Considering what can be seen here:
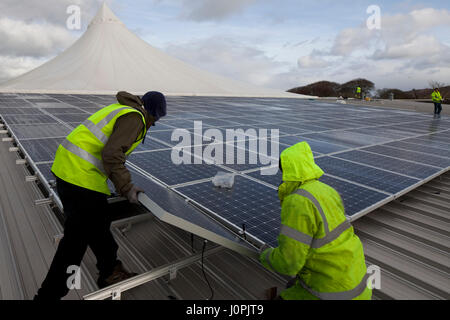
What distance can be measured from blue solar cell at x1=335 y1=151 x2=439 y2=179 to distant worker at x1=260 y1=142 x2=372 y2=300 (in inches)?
139

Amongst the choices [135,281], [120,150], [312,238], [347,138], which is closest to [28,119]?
[120,150]

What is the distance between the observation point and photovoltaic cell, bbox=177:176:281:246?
3.07 m

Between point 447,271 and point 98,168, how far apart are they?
4.03 metres

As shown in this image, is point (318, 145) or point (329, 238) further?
point (318, 145)

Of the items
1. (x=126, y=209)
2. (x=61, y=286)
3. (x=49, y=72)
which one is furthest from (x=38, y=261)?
(x=49, y=72)

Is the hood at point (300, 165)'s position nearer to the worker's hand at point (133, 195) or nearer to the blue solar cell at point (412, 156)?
the worker's hand at point (133, 195)

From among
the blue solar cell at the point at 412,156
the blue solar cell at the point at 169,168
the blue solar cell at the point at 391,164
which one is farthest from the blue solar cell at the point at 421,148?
the blue solar cell at the point at 169,168

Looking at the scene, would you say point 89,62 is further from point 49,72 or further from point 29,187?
point 29,187

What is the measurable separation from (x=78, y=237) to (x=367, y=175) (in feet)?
14.6

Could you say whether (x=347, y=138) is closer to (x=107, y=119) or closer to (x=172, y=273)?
(x=172, y=273)

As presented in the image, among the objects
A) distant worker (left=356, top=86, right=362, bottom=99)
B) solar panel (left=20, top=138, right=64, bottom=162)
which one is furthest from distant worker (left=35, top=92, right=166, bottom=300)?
distant worker (left=356, top=86, right=362, bottom=99)

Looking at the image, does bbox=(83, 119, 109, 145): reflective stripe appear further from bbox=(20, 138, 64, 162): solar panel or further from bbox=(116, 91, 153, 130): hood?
bbox=(20, 138, 64, 162): solar panel

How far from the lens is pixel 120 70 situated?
29.4 meters

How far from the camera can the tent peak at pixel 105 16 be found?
33263mm
